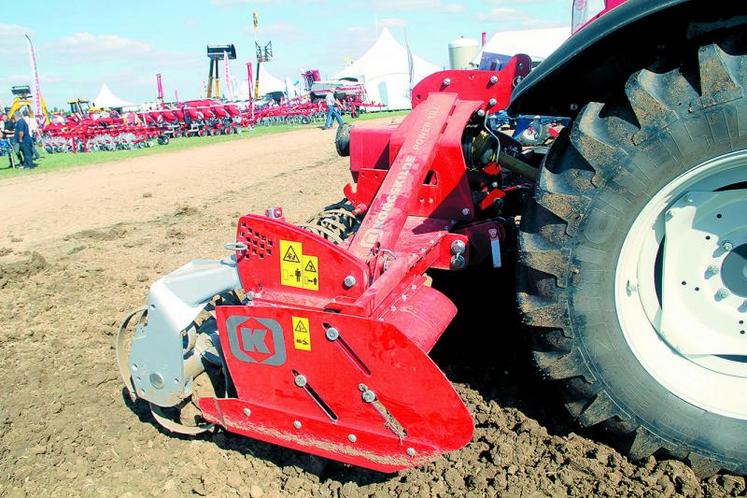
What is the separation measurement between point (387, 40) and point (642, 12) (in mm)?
43585

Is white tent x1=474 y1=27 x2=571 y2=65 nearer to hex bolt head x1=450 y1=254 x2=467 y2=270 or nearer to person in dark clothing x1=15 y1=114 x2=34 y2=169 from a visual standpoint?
person in dark clothing x1=15 y1=114 x2=34 y2=169

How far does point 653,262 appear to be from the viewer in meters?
2.21

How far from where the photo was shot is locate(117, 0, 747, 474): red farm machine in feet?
6.41

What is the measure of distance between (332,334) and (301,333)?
0.14 m

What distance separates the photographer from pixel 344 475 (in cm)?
247

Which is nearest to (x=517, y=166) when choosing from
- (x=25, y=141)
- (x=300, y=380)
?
(x=300, y=380)

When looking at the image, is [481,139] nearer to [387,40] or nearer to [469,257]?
[469,257]

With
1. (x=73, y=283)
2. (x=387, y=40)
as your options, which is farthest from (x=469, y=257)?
(x=387, y=40)

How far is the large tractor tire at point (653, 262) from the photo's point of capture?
1924mm

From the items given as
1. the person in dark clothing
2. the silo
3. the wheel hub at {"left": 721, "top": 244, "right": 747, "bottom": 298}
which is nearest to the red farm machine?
the wheel hub at {"left": 721, "top": 244, "right": 747, "bottom": 298}

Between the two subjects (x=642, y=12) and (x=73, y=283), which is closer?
(x=642, y=12)

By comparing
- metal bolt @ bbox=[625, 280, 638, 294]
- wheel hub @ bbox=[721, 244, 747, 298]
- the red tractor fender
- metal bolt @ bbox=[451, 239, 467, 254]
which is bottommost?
metal bolt @ bbox=[451, 239, 467, 254]

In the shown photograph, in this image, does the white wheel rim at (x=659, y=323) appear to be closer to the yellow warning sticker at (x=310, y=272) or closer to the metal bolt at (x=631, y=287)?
the metal bolt at (x=631, y=287)

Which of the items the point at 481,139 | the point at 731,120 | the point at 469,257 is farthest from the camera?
the point at 481,139
